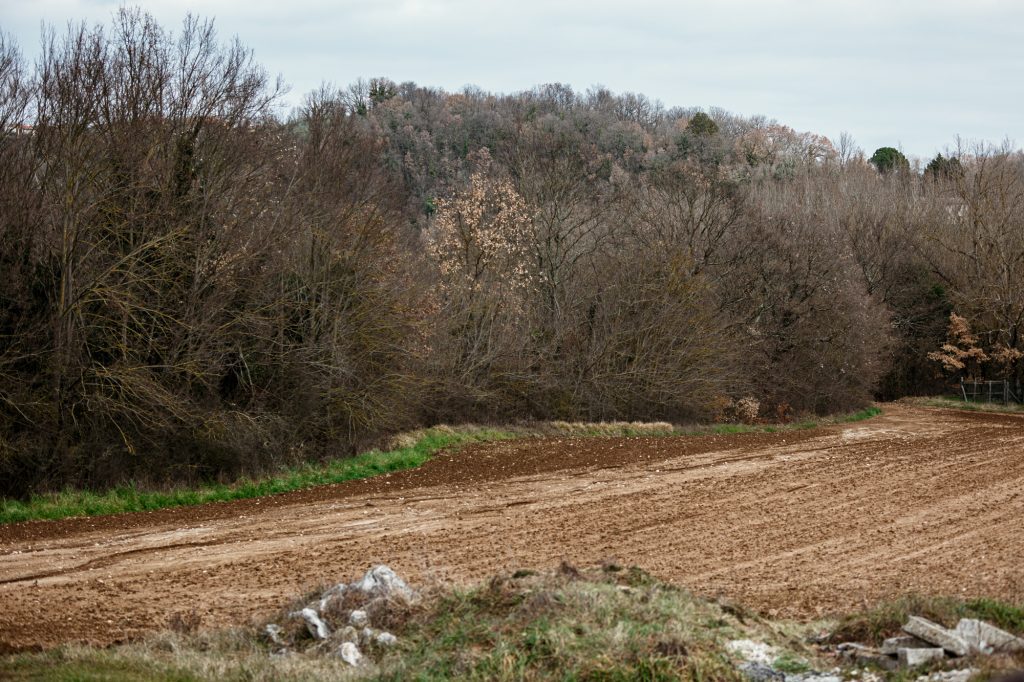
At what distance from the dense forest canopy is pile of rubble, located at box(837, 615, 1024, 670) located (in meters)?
14.2

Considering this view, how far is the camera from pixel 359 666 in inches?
335

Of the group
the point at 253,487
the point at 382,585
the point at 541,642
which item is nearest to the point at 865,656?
the point at 541,642

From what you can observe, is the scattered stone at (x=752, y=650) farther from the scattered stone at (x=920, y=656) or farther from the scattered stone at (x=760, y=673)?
the scattered stone at (x=920, y=656)

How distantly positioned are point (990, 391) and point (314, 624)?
45.4m

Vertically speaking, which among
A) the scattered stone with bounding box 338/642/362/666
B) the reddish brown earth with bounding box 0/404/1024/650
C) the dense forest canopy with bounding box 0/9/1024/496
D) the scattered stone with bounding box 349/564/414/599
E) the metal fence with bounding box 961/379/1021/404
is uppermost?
the dense forest canopy with bounding box 0/9/1024/496

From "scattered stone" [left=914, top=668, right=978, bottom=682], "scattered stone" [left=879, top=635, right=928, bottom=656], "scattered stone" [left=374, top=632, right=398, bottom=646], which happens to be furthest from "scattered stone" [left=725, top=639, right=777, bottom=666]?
"scattered stone" [left=374, top=632, right=398, bottom=646]

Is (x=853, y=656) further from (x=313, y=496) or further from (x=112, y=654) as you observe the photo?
(x=313, y=496)

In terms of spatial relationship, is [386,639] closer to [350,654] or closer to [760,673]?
[350,654]

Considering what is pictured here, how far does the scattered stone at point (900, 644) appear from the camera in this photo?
8.03 m

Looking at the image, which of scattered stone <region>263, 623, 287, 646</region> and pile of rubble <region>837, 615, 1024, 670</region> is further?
scattered stone <region>263, 623, 287, 646</region>

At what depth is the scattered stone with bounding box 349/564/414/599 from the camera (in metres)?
9.61

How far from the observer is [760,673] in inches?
309

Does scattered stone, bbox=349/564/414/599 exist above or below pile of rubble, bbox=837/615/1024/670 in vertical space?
above

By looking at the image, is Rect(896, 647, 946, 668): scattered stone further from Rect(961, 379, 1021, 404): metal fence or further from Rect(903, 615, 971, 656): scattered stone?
Rect(961, 379, 1021, 404): metal fence
